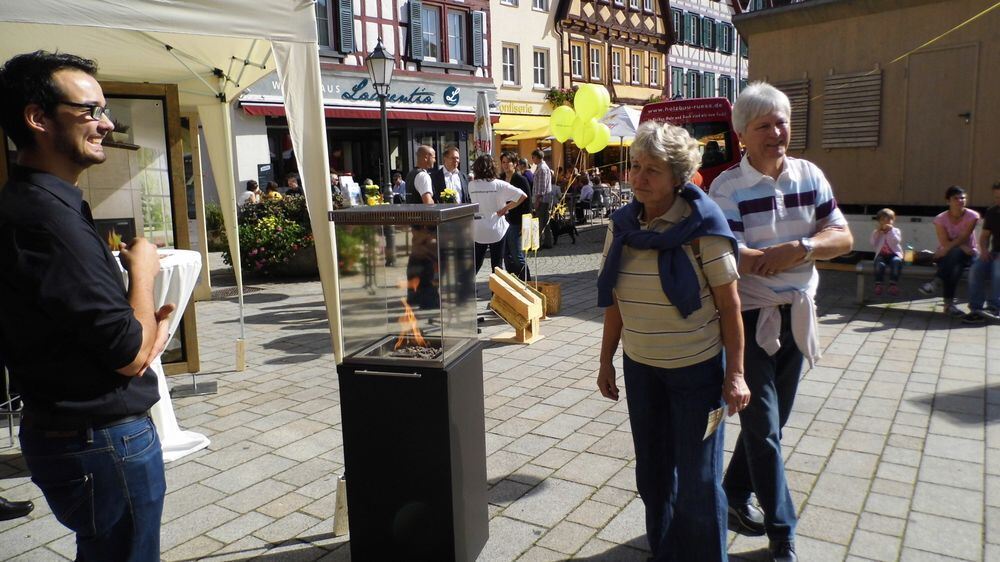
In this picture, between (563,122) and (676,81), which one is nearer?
(563,122)

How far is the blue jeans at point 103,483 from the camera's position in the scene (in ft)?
6.04

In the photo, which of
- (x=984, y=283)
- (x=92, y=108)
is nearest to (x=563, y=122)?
(x=984, y=283)

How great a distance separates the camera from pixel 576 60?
29.6 m

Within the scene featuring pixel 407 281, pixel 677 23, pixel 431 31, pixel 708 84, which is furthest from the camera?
pixel 708 84

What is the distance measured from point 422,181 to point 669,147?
5411mm

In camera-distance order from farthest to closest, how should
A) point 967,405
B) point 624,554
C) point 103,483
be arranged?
point 967,405 → point 624,554 → point 103,483

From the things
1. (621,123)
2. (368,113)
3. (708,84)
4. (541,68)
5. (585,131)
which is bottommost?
(585,131)

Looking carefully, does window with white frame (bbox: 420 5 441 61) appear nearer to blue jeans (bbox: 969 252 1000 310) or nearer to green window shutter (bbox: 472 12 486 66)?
green window shutter (bbox: 472 12 486 66)

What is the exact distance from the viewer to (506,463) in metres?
4.09

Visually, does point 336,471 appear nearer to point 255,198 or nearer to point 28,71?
point 28,71

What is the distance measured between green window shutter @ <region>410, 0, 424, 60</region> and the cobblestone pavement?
18415 mm

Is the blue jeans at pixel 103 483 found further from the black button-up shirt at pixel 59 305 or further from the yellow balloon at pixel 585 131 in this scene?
the yellow balloon at pixel 585 131

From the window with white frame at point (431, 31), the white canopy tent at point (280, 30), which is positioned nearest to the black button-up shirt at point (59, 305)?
the white canopy tent at point (280, 30)

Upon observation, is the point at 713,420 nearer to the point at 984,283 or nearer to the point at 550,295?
the point at 550,295
